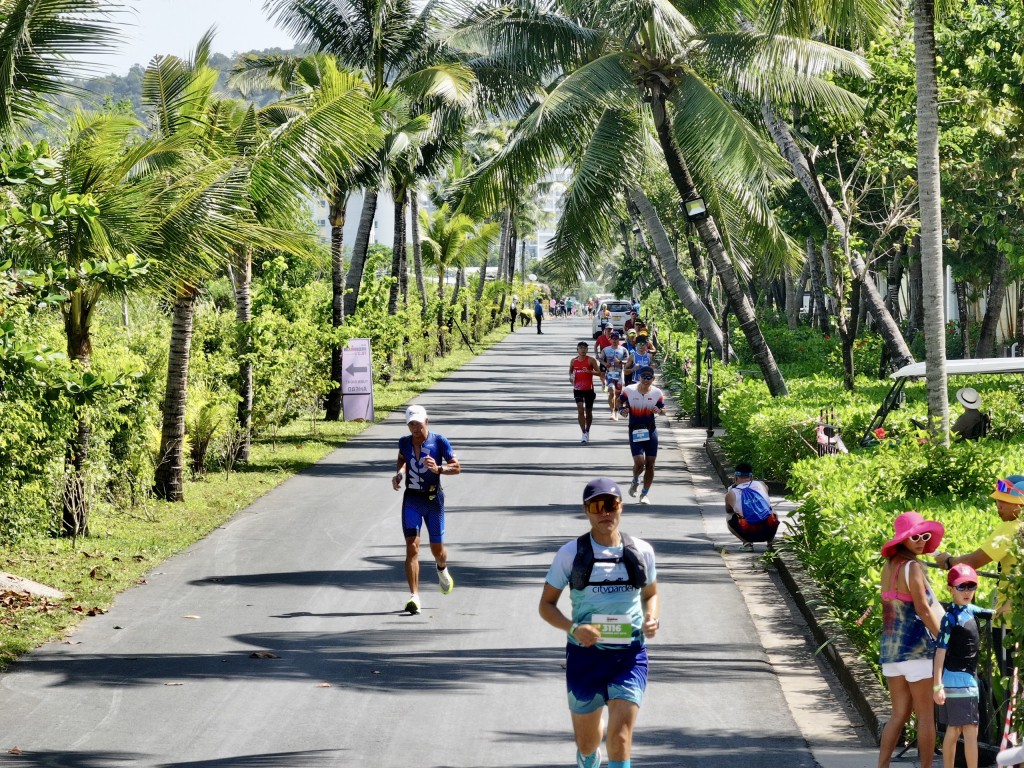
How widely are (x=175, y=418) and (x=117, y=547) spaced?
3.43m

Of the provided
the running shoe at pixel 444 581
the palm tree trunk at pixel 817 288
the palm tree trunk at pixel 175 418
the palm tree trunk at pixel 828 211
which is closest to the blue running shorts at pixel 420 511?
the running shoe at pixel 444 581

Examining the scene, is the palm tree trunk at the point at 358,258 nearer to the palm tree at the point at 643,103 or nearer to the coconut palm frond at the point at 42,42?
the palm tree at the point at 643,103

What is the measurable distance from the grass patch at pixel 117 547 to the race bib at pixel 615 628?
5.15 m

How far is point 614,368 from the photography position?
100 ft

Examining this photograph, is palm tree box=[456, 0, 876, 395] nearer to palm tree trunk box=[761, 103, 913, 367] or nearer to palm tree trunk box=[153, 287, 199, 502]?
palm tree trunk box=[761, 103, 913, 367]

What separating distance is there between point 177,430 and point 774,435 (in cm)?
779

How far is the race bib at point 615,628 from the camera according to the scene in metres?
6.50

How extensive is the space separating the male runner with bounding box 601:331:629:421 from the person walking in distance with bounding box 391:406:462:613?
60.1 ft

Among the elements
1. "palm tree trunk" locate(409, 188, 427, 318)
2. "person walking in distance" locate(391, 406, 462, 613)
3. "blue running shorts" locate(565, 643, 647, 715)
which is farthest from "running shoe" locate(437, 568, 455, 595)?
"palm tree trunk" locate(409, 188, 427, 318)

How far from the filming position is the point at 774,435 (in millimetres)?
18031

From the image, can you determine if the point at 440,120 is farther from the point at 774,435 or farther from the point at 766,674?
the point at 766,674

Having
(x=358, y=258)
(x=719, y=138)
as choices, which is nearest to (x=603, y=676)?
(x=719, y=138)

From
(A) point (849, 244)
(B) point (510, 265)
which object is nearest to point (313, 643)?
(A) point (849, 244)

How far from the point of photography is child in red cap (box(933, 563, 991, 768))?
668 cm
